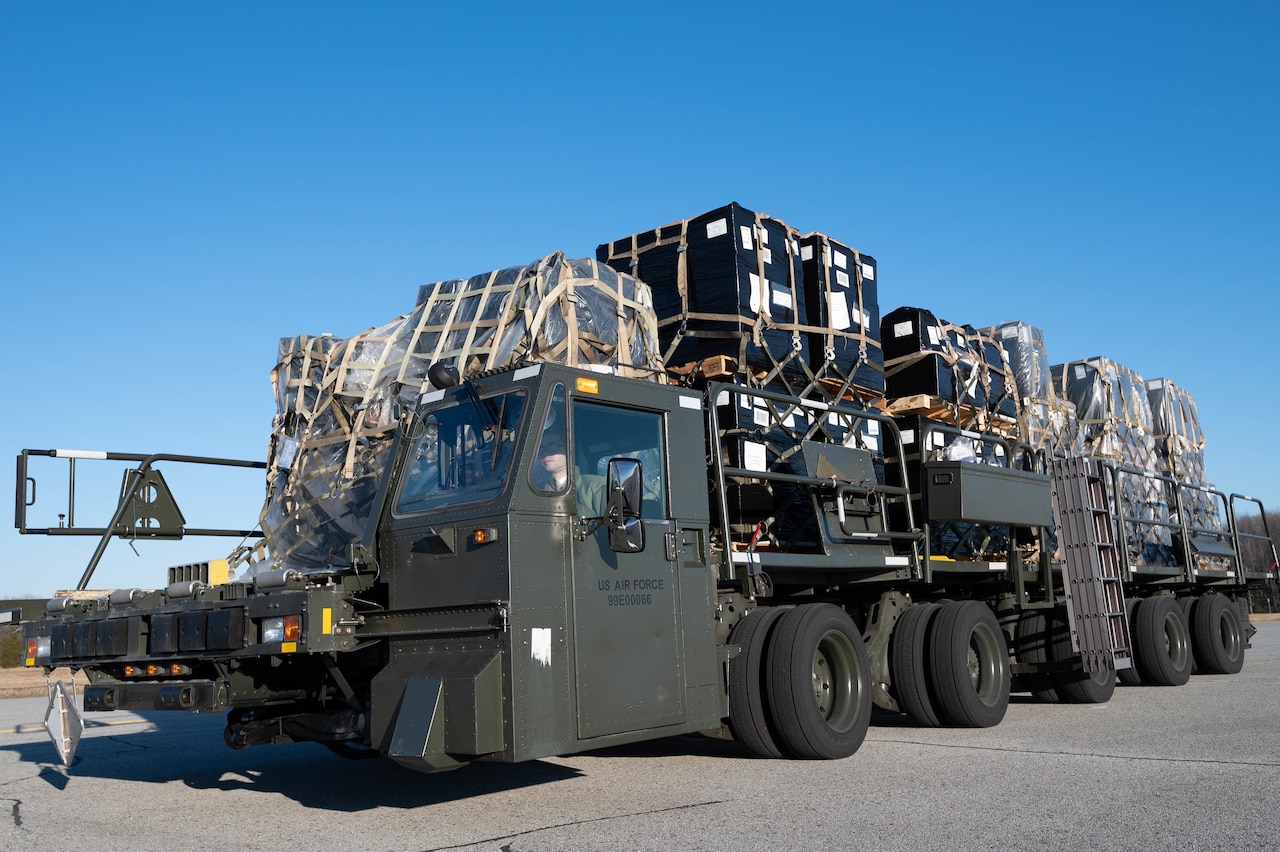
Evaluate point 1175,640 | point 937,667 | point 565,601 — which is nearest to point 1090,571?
point 937,667

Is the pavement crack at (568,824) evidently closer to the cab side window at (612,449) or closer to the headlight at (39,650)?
the cab side window at (612,449)

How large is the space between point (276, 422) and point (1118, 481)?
8692 millimetres

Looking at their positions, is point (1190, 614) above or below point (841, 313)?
below

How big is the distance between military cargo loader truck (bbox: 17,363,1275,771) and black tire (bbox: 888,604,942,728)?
22 mm

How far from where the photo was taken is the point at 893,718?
Answer: 1073 centimetres

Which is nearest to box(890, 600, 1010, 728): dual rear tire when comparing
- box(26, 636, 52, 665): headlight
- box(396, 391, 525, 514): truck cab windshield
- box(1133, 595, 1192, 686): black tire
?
box(396, 391, 525, 514): truck cab windshield

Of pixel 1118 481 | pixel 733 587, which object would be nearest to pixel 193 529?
pixel 733 587

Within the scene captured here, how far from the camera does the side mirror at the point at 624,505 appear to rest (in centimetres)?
590

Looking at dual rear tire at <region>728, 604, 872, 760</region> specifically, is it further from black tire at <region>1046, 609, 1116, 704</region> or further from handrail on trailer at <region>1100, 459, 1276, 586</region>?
handrail on trailer at <region>1100, 459, 1276, 586</region>

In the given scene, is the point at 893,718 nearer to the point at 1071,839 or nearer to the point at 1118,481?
the point at 1118,481

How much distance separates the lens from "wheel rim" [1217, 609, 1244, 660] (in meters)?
15.2

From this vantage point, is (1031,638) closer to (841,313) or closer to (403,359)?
(841,313)

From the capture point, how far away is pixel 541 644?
5781mm

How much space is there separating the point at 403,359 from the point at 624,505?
3643 mm
